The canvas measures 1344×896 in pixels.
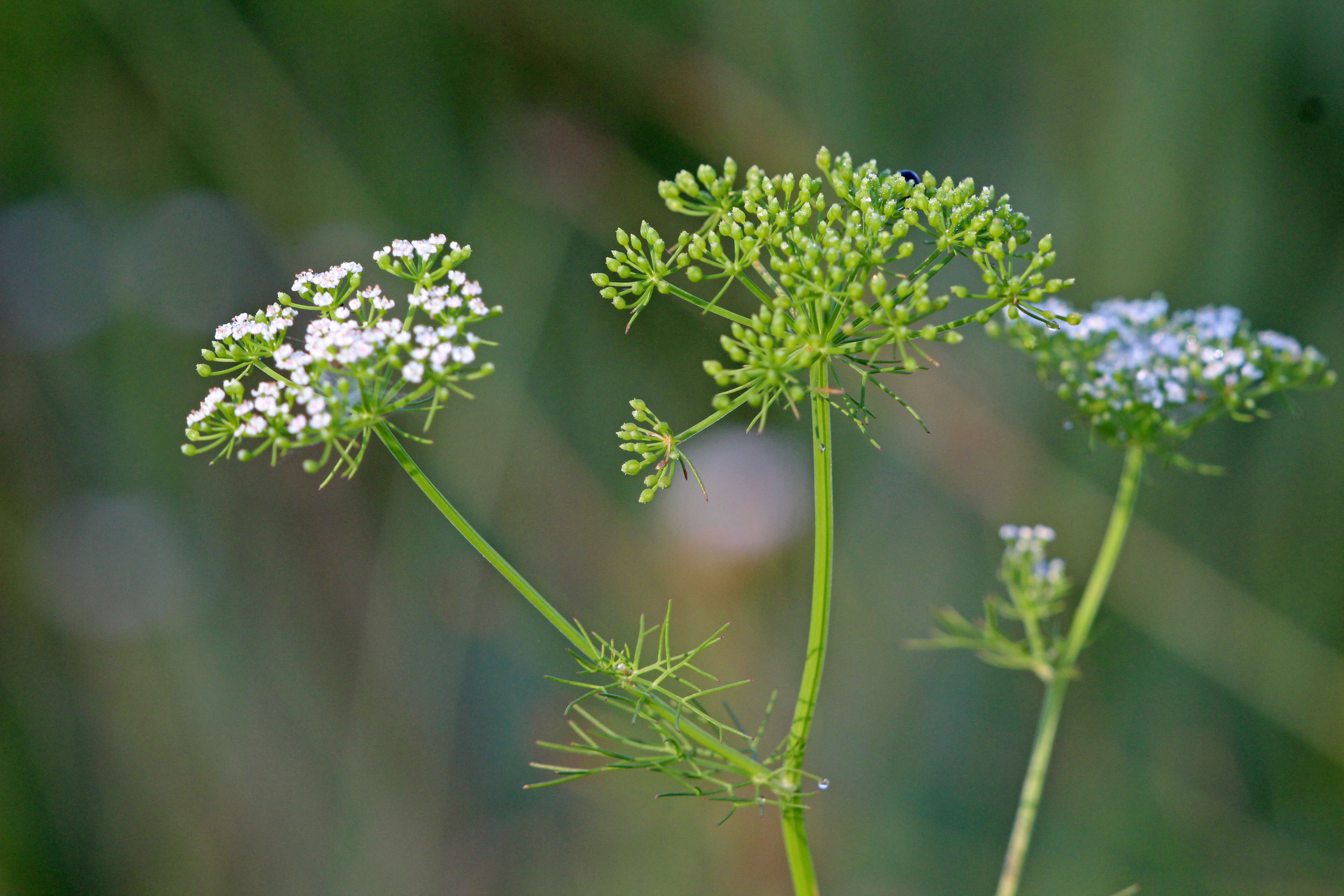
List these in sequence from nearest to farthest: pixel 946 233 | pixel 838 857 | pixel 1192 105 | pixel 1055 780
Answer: pixel 946 233 < pixel 1192 105 < pixel 1055 780 < pixel 838 857

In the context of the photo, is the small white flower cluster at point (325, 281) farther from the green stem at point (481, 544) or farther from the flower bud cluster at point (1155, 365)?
the flower bud cluster at point (1155, 365)

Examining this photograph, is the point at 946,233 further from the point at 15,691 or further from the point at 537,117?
the point at 15,691

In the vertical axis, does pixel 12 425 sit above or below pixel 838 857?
above

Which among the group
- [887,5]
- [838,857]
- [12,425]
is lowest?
[838,857]

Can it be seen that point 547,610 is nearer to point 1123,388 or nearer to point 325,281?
point 325,281

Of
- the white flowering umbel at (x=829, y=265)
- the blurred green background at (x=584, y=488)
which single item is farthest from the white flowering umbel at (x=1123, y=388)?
the blurred green background at (x=584, y=488)

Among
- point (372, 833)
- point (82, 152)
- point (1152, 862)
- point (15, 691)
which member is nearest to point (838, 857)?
point (1152, 862)
